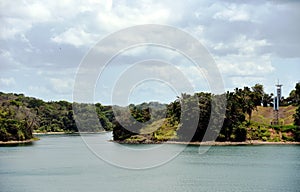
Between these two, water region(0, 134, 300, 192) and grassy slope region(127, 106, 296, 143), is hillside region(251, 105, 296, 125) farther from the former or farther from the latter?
water region(0, 134, 300, 192)

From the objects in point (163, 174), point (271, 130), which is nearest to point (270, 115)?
point (271, 130)

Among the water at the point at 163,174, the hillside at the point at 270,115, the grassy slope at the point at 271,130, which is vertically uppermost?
the hillside at the point at 270,115

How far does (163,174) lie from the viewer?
54.8m

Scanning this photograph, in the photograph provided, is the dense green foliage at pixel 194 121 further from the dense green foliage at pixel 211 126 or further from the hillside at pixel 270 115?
the hillside at pixel 270 115

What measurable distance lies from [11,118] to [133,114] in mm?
30472

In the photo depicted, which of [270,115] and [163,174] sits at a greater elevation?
[270,115]

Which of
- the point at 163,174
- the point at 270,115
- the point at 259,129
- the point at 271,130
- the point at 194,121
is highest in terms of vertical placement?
the point at 270,115

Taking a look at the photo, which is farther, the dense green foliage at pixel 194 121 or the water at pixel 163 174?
the dense green foliage at pixel 194 121

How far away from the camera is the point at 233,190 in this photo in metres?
43.9

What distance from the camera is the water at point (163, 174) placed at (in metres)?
45.8

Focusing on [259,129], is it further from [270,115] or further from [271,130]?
[270,115]

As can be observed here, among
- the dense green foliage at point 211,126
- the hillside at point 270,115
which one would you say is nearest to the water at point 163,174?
the dense green foliage at point 211,126

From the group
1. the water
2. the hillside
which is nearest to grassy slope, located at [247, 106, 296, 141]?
the hillside

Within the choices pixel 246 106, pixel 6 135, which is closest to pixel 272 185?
pixel 246 106
